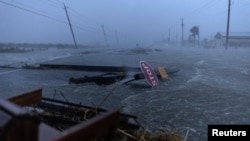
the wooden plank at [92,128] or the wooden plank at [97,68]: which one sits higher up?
the wooden plank at [92,128]

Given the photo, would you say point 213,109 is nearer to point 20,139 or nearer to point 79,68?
point 20,139

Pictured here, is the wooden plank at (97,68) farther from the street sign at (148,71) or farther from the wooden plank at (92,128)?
the wooden plank at (92,128)

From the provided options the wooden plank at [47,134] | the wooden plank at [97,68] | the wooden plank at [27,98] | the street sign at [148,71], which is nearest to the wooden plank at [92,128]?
the wooden plank at [47,134]

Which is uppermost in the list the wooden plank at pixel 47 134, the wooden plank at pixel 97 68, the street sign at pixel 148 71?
the wooden plank at pixel 47 134

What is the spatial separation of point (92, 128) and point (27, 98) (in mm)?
1326

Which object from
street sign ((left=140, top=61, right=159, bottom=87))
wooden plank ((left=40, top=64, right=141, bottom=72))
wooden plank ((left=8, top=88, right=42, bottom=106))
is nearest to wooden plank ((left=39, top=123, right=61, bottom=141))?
wooden plank ((left=8, top=88, right=42, bottom=106))

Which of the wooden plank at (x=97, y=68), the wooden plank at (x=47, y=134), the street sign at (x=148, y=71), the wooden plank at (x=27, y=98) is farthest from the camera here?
the wooden plank at (x=97, y=68)

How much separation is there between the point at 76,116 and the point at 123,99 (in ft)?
20.1

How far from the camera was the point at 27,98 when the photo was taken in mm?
3320

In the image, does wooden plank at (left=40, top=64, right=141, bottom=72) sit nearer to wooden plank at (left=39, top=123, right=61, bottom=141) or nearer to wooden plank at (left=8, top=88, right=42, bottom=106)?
wooden plank at (left=8, top=88, right=42, bottom=106)

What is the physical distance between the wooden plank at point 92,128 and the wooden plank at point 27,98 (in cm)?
114

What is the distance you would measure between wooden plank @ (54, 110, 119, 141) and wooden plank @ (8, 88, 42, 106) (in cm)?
114

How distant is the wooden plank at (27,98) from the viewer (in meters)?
3.08

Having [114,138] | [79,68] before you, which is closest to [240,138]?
[114,138]
